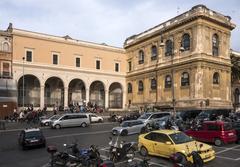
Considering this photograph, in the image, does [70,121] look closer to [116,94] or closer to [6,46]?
[6,46]

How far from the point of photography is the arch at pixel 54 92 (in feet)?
185

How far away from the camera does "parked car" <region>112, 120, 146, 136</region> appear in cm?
2711

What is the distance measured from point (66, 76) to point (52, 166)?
139 ft

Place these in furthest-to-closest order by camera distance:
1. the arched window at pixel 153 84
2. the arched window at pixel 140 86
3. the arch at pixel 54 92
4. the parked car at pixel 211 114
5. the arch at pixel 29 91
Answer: the arched window at pixel 140 86, the arch at pixel 54 92, the arched window at pixel 153 84, the arch at pixel 29 91, the parked car at pixel 211 114

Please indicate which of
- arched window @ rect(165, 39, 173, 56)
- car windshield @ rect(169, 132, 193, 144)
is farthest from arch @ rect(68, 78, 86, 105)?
car windshield @ rect(169, 132, 193, 144)

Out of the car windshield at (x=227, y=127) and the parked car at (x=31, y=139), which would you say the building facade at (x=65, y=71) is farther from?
the car windshield at (x=227, y=127)

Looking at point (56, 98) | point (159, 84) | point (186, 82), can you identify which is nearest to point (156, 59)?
point (159, 84)

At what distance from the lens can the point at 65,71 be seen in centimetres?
5622

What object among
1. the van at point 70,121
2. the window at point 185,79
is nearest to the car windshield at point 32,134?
the van at point 70,121

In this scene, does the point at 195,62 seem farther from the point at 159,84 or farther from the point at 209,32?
the point at 159,84

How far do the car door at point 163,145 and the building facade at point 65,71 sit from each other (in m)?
37.5

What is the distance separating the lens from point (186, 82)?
48.6 meters

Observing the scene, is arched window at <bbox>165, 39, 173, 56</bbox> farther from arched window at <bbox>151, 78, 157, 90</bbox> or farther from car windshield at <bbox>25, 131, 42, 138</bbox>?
car windshield at <bbox>25, 131, 42, 138</bbox>

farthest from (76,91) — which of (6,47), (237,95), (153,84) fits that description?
(237,95)
